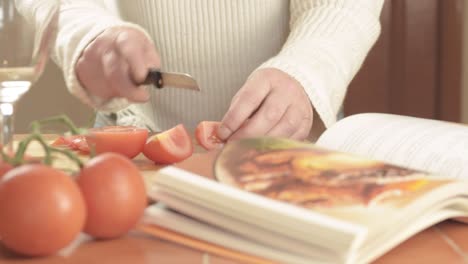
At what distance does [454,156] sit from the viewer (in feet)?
2.33

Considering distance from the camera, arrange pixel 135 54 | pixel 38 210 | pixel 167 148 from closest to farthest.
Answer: pixel 38 210, pixel 167 148, pixel 135 54

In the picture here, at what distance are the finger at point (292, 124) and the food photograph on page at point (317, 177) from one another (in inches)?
14.5

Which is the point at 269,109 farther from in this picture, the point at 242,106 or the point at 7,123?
the point at 7,123

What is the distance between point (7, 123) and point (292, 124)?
395 mm

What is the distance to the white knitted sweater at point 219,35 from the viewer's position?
4.27ft

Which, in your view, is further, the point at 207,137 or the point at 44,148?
the point at 207,137

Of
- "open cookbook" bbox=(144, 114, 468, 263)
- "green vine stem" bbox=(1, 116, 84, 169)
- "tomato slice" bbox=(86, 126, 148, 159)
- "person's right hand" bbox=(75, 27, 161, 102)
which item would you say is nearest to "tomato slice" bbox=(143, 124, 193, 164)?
"tomato slice" bbox=(86, 126, 148, 159)

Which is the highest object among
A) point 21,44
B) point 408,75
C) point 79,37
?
point 21,44

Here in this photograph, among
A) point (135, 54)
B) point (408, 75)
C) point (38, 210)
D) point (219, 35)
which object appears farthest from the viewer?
point (408, 75)

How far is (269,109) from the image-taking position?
1008 millimetres

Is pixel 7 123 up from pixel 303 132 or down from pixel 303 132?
up

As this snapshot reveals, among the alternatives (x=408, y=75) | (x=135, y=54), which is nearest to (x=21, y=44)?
(x=135, y=54)

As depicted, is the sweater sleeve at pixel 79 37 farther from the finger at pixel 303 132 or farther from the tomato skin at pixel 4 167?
the tomato skin at pixel 4 167

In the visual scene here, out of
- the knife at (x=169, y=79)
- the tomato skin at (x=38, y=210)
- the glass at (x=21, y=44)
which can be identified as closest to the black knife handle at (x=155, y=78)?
the knife at (x=169, y=79)
